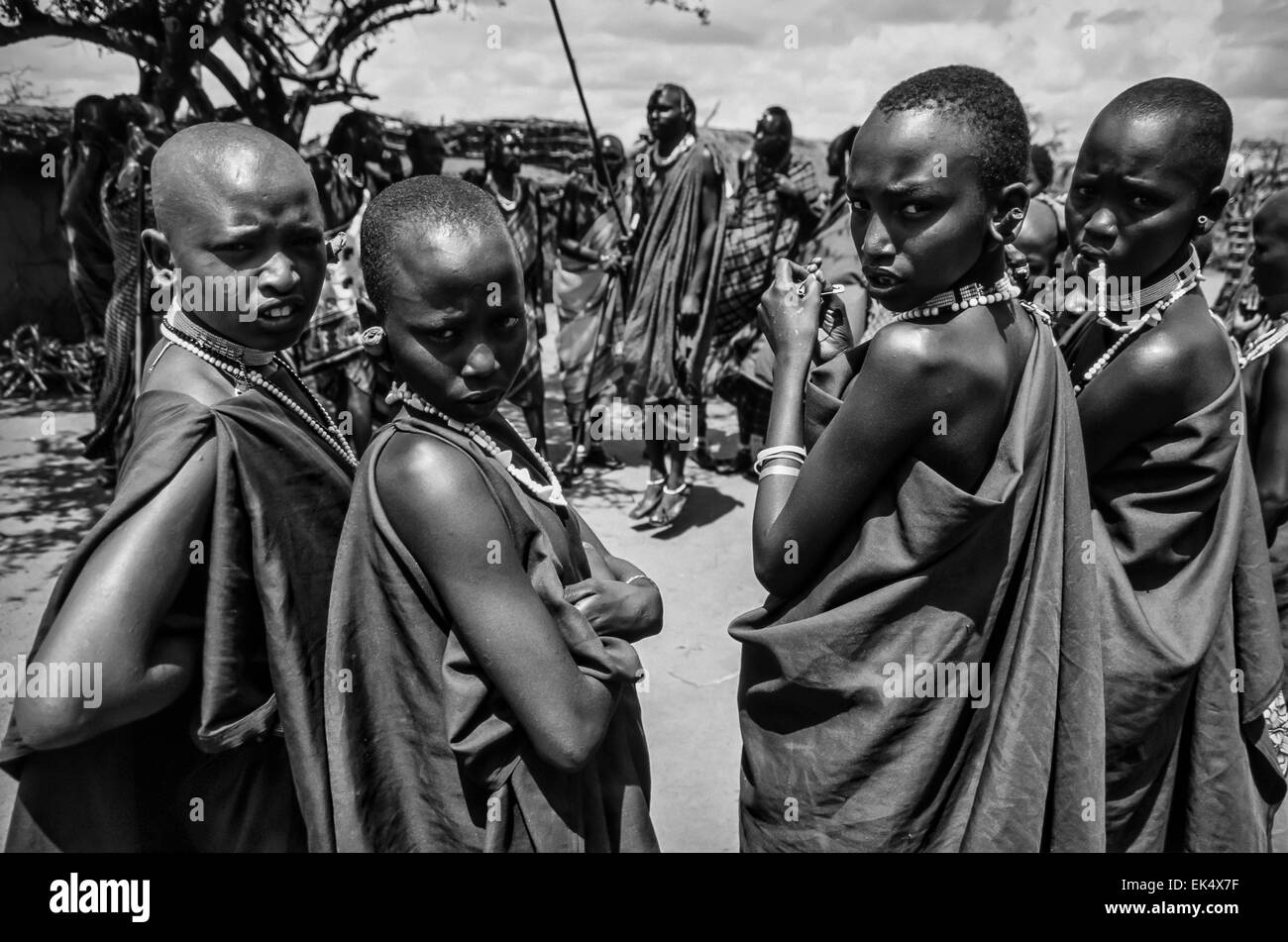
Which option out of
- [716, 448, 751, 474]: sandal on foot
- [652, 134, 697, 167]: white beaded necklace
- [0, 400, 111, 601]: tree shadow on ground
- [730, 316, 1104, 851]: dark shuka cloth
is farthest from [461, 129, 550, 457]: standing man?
[730, 316, 1104, 851]: dark shuka cloth

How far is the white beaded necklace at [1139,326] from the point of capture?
1964 millimetres

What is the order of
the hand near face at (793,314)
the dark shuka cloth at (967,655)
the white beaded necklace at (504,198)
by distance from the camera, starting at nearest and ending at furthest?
the dark shuka cloth at (967,655) < the hand near face at (793,314) < the white beaded necklace at (504,198)

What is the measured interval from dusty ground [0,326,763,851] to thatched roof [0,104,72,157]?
3223 mm

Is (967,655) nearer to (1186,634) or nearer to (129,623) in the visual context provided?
(1186,634)

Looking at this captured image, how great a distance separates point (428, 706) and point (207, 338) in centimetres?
79

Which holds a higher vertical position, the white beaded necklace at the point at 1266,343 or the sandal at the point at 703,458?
the white beaded necklace at the point at 1266,343

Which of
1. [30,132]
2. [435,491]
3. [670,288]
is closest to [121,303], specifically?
[670,288]

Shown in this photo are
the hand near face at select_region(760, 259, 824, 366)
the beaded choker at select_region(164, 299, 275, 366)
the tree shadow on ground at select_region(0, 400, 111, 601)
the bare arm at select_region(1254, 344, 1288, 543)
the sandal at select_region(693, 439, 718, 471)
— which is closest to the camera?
the beaded choker at select_region(164, 299, 275, 366)

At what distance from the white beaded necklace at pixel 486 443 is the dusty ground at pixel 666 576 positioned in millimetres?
1948

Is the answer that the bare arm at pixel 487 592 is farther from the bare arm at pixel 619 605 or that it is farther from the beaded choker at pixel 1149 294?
the beaded choker at pixel 1149 294

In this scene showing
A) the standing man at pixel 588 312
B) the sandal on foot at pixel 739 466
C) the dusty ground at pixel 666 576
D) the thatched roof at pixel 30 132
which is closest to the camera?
the dusty ground at pixel 666 576

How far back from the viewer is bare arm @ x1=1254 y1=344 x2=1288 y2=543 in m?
2.40

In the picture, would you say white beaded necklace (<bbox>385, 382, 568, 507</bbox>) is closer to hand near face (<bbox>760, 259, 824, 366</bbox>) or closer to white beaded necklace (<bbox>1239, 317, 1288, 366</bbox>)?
hand near face (<bbox>760, 259, 824, 366</bbox>)

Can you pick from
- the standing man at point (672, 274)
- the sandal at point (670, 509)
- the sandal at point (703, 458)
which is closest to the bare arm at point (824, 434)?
the standing man at point (672, 274)
